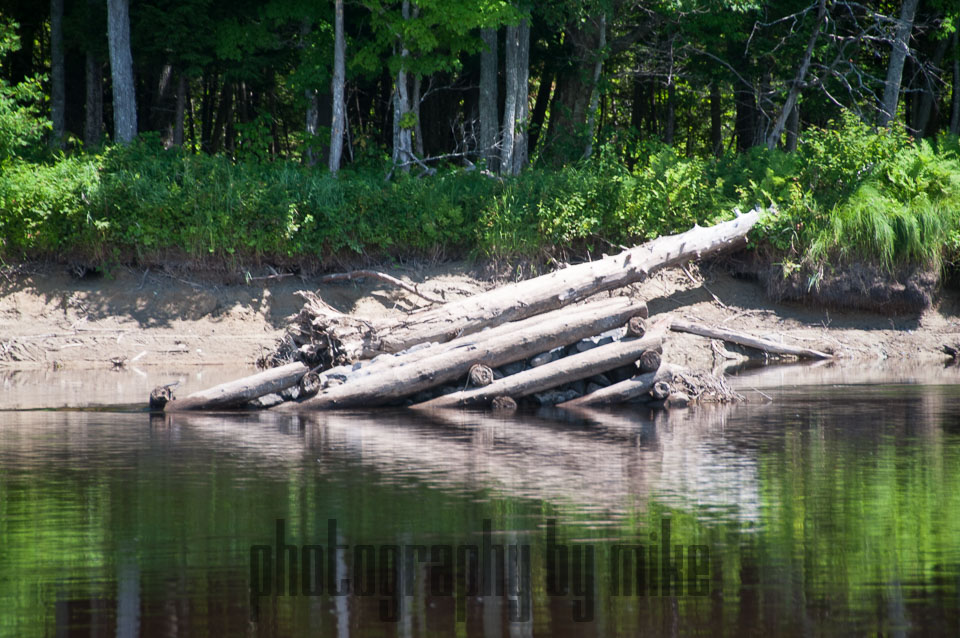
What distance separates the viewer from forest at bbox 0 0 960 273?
20.1m

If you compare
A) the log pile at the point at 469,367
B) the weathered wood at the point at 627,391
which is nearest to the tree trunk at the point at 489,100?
the log pile at the point at 469,367

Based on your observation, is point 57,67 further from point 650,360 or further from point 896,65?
point 896,65

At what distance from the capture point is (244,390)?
41.6 ft

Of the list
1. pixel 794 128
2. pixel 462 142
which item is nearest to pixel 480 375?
pixel 462 142

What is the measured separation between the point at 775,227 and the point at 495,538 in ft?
51.2

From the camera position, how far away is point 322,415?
12.4 meters

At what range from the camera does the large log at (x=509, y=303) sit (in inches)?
526

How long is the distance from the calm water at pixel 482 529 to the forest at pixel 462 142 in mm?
9823

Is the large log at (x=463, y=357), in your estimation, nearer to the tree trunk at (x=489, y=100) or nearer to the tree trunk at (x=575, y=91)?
the tree trunk at (x=489, y=100)

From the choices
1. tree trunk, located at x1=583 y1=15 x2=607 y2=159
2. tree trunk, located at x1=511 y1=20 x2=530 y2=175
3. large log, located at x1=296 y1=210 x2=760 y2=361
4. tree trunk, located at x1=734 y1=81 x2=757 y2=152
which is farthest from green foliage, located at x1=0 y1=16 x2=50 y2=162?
tree trunk, located at x1=734 y1=81 x2=757 y2=152

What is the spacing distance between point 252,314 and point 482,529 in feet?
46.6

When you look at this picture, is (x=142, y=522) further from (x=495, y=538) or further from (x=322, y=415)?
(x=322, y=415)

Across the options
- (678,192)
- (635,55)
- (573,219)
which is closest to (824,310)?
(678,192)

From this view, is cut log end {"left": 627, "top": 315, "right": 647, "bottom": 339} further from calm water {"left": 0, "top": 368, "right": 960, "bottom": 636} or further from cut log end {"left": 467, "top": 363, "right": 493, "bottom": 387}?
calm water {"left": 0, "top": 368, "right": 960, "bottom": 636}
